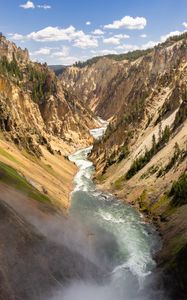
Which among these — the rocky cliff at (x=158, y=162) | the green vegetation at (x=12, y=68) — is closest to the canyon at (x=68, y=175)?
the rocky cliff at (x=158, y=162)

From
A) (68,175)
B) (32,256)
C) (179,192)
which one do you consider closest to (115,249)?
(179,192)

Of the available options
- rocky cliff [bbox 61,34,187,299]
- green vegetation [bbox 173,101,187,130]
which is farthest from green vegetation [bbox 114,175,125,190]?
green vegetation [bbox 173,101,187,130]

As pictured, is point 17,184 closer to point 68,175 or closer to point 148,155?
point 68,175

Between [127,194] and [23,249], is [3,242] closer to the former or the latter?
[23,249]

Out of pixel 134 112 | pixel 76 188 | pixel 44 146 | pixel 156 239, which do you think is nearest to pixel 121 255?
pixel 156 239

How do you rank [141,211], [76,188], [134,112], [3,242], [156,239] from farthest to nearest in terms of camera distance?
[134,112] < [76,188] < [141,211] < [156,239] < [3,242]

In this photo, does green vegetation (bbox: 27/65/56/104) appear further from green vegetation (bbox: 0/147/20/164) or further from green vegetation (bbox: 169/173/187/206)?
green vegetation (bbox: 169/173/187/206)
